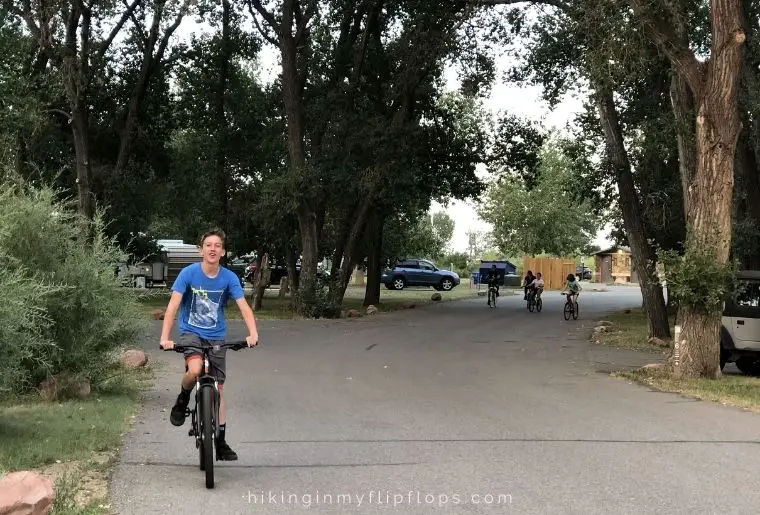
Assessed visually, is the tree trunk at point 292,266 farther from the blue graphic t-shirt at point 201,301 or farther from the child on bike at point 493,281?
the blue graphic t-shirt at point 201,301

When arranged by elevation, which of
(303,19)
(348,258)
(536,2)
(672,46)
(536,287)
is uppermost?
(303,19)

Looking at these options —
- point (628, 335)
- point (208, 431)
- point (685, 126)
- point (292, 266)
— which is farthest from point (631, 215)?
point (208, 431)

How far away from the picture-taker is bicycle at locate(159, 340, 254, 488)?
18.3ft

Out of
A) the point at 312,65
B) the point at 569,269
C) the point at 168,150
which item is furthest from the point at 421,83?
the point at 569,269

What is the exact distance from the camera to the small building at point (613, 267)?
8150 cm

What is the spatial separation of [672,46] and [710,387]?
5.22 meters

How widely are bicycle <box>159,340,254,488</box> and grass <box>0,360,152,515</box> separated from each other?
71 centimetres

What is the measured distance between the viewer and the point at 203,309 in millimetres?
6152

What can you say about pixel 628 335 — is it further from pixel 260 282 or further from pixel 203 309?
pixel 203 309

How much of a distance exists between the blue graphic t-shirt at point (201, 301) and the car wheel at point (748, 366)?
11153 mm

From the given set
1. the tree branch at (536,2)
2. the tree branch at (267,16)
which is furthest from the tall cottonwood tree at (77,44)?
the tree branch at (536,2)

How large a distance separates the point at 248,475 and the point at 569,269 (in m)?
57.9

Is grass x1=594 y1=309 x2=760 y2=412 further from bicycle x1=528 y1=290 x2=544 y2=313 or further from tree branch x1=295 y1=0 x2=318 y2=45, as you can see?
tree branch x1=295 y1=0 x2=318 y2=45

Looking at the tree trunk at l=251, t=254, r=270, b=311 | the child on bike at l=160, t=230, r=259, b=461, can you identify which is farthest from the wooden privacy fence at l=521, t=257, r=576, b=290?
the child on bike at l=160, t=230, r=259, b=461
